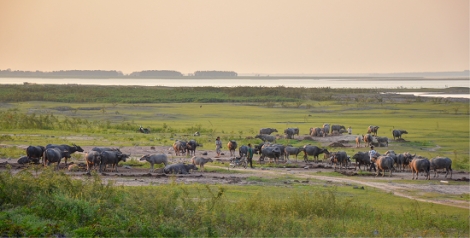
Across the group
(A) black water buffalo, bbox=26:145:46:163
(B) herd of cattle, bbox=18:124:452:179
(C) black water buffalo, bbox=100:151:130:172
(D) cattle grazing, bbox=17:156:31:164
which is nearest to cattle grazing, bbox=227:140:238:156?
(B) herd of cattle, bbox=18:124:452:179

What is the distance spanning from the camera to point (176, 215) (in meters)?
14.7

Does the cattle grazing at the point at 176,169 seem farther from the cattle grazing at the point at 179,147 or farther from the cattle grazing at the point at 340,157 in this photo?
the cattle grazing at the point at 340,157

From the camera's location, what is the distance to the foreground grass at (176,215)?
13391 millimetres

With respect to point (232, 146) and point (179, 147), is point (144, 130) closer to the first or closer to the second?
point (179, 147)

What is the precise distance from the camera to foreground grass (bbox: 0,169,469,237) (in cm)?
1339

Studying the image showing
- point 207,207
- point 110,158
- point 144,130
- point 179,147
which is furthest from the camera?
point 144,130

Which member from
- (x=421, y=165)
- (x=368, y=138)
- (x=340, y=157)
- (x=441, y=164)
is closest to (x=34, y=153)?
(x=340, y=157)

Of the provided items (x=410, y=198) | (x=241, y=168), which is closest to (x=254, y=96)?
(x=241, y=168)

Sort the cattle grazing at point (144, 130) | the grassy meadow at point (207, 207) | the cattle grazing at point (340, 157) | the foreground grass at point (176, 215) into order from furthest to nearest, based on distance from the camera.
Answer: the cattle grazing at point (144, 130) → the cattle grazing at point (340, 157) → the grassy meadow at point (207, 207) → the foreground grass at point (176, 215)

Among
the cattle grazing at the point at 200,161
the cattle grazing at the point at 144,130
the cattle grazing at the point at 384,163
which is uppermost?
the cattle grazing at the point at 384,163

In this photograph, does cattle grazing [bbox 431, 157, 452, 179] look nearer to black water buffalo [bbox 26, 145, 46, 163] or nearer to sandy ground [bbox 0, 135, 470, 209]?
sandy ground [bbox 0, 135, 470, 209]

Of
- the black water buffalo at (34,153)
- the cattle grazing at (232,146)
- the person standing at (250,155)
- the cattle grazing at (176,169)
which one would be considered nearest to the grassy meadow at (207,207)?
the black water buffalo at (34,153)

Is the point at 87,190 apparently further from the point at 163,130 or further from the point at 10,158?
the point at 163,130

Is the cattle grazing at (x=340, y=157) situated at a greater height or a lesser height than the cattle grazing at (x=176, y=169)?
greater
